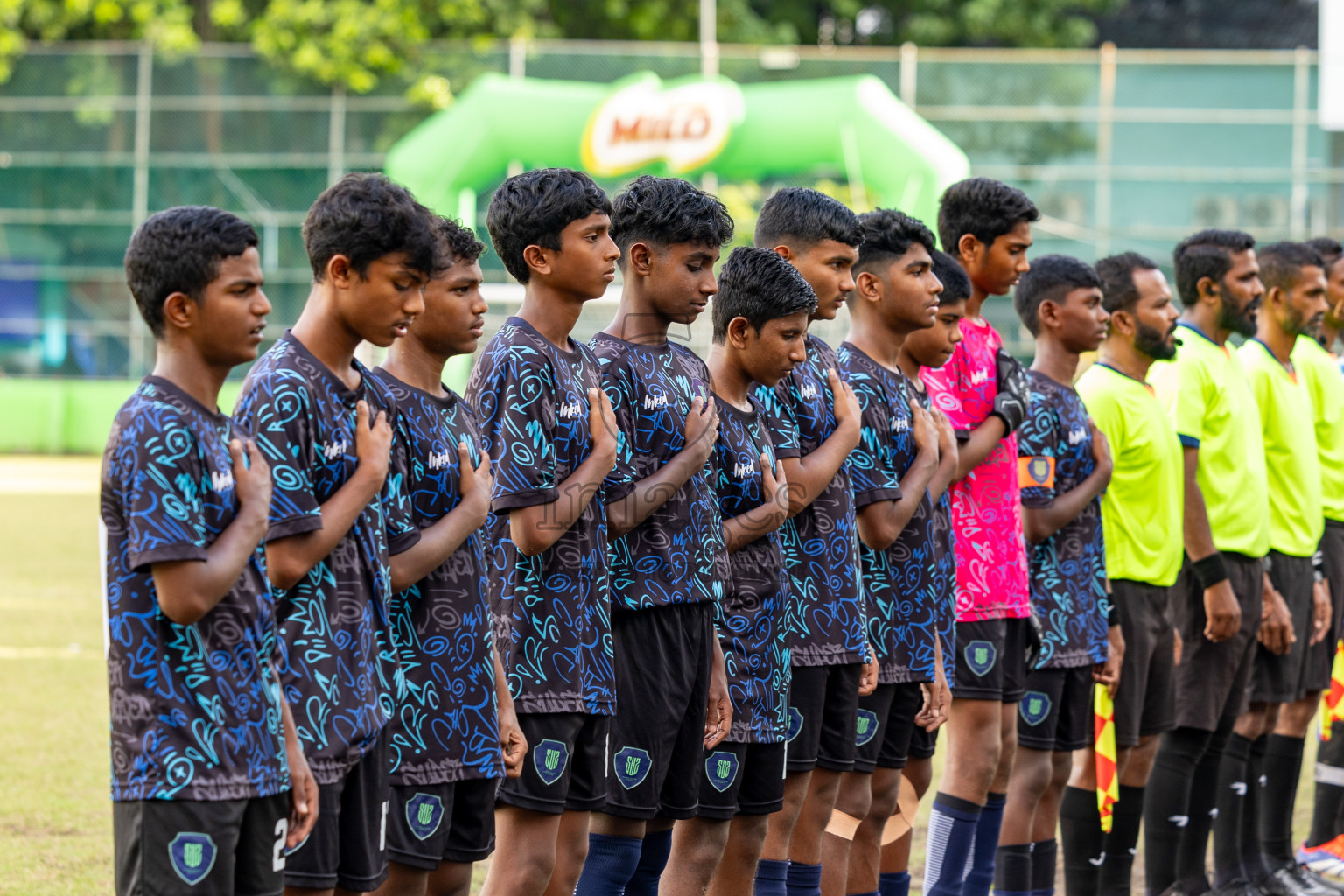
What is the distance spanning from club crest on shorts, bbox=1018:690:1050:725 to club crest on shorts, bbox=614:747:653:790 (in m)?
1.64

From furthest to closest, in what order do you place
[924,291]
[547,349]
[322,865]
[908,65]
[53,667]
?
[908,65], [53,667], [924,291], [547,349], [322,865]

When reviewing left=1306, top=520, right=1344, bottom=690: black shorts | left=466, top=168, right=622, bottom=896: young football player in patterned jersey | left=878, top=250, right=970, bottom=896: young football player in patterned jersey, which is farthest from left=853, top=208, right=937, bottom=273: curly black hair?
left=1306, top=520, right=1344, bottom=690: black shorts

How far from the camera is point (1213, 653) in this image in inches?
213

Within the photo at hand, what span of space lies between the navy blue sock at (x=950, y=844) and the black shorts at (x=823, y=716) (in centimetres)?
57

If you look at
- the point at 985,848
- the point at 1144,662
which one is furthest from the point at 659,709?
the point at 1144,662

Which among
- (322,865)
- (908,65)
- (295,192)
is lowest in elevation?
(322,865)

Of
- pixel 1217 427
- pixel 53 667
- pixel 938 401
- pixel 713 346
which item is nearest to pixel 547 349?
pixel 713 346

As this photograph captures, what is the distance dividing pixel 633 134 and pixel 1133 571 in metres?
16.0

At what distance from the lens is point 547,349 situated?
3.45 metres

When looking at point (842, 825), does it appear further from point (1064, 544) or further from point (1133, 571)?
point (1133, 571)

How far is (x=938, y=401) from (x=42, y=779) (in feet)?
13.0

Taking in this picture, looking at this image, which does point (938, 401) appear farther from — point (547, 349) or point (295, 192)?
point (295, 192)

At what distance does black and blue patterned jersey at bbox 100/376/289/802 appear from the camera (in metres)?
2.54

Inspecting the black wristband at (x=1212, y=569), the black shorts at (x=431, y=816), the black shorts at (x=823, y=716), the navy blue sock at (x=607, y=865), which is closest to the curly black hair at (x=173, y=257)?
the black shorts at (x=431, y=816)
